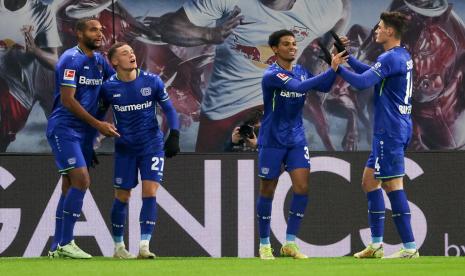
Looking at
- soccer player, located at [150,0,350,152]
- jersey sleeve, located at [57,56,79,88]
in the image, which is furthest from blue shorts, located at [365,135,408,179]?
soccer player, located at [150,0,350,152]

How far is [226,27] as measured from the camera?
16609 millimetres

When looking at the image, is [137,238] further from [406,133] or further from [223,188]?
[406,133]

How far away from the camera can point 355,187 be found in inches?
582

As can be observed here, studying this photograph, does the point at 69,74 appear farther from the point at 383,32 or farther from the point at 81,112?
the point at 383,32

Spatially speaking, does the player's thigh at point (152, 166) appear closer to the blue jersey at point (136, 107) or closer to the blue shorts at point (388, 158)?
the blue jersey at point (136, 107)

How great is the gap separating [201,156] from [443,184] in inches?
88.4

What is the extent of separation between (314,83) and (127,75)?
64.0 inches

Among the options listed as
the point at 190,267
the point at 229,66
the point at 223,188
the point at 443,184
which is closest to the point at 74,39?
the point at 229,66

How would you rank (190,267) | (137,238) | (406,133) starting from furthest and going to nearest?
(137,238)
(406,133)
(190,267)

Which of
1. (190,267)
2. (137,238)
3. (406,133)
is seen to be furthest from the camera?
(137,238)

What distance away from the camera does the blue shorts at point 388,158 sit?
1252cm

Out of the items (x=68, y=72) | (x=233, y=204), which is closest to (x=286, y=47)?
(x=68, y=72)

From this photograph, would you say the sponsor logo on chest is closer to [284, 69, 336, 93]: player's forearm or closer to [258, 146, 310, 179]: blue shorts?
[258, 146, 310, 179]: blue shorts

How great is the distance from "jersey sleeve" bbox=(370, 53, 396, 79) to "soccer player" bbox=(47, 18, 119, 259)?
2.15 m
